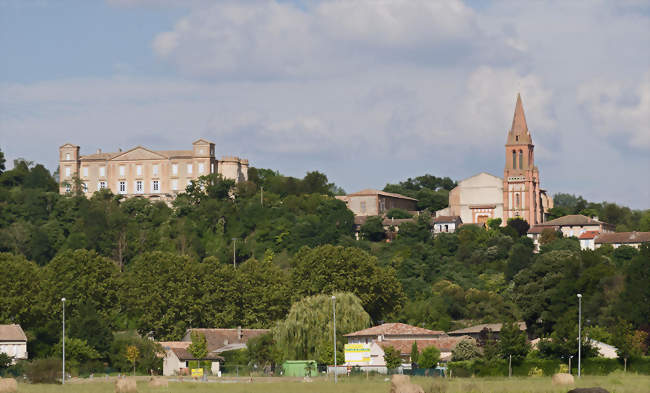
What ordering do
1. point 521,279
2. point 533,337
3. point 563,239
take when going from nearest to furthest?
1. point 533,337
2. point 521,279
3. point 563,239

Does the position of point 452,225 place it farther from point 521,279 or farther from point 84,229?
point 521,279

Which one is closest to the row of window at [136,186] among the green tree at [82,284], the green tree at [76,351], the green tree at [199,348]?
the green tree at [82,284]

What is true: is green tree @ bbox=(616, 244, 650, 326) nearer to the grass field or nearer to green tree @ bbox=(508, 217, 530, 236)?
the grass field

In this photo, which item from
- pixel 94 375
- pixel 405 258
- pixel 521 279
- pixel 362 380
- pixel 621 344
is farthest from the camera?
pixel 405 258

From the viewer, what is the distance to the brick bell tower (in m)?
166

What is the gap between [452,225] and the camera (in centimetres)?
16512

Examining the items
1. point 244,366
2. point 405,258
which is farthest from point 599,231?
point 244,366

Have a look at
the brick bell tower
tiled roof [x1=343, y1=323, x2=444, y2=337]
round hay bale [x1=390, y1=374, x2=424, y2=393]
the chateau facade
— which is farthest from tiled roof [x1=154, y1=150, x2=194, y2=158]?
round hay bale [x1=390, y1=374, x2=424, y2=393]

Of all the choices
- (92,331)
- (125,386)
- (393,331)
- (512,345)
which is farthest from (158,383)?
(92,331)

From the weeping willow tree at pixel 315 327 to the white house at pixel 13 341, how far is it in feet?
60.5

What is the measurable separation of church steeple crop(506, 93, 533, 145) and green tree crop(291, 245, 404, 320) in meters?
71.2

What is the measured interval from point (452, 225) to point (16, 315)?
7850 cm

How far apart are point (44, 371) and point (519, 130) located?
383 feet

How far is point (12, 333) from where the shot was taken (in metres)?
91.5
